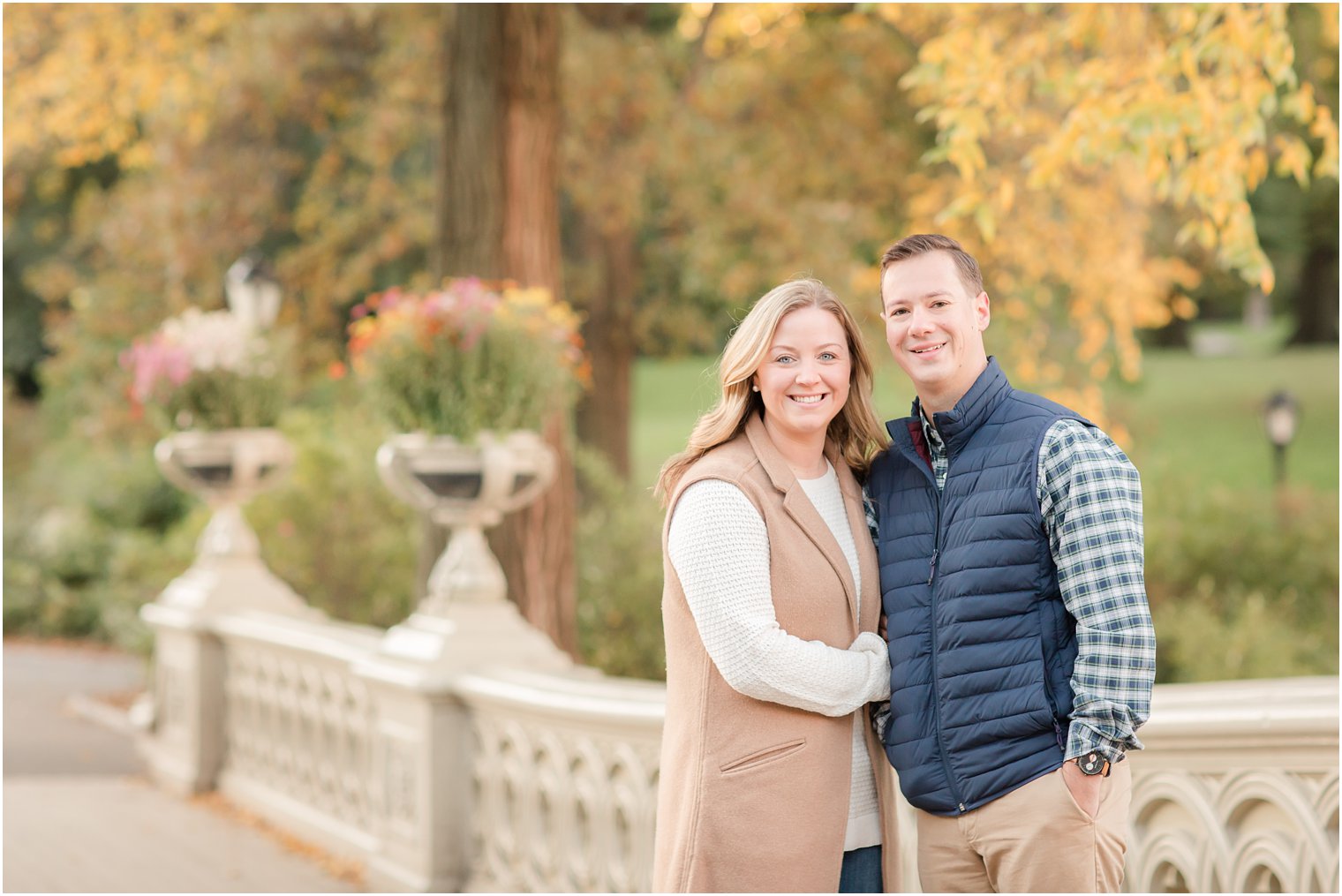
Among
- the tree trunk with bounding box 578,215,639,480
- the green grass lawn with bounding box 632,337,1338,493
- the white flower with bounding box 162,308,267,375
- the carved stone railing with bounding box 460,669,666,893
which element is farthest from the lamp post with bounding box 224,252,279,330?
the green grass lawn with bounding box 632,337,1338,493

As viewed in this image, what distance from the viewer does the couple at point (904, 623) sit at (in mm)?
2832

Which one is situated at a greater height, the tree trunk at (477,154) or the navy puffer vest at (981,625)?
the tree trunk at (477,154)

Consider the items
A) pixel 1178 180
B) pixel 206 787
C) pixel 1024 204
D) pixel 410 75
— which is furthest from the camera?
pixel 410 75

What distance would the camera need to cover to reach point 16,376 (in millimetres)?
24391

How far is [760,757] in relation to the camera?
2.97m

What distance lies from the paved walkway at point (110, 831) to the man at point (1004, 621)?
4.18m

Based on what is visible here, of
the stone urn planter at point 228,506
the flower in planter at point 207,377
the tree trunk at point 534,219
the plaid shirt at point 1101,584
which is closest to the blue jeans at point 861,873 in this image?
the plaid shirt at point 1101,584

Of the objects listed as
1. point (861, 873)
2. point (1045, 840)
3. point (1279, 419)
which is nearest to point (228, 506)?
point (861, 873)

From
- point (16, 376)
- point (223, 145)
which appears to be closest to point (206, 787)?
point (223, 145)

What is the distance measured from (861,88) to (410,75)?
13.6 feet

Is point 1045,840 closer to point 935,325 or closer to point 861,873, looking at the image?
point 861,873

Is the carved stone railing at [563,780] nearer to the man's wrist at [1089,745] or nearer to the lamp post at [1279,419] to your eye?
the man's wrist at [1089,745]

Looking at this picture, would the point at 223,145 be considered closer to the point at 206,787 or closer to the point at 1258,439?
the point at 206,787

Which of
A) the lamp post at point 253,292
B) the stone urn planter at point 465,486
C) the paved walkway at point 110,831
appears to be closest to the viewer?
the stone urn planter at point 465,486
